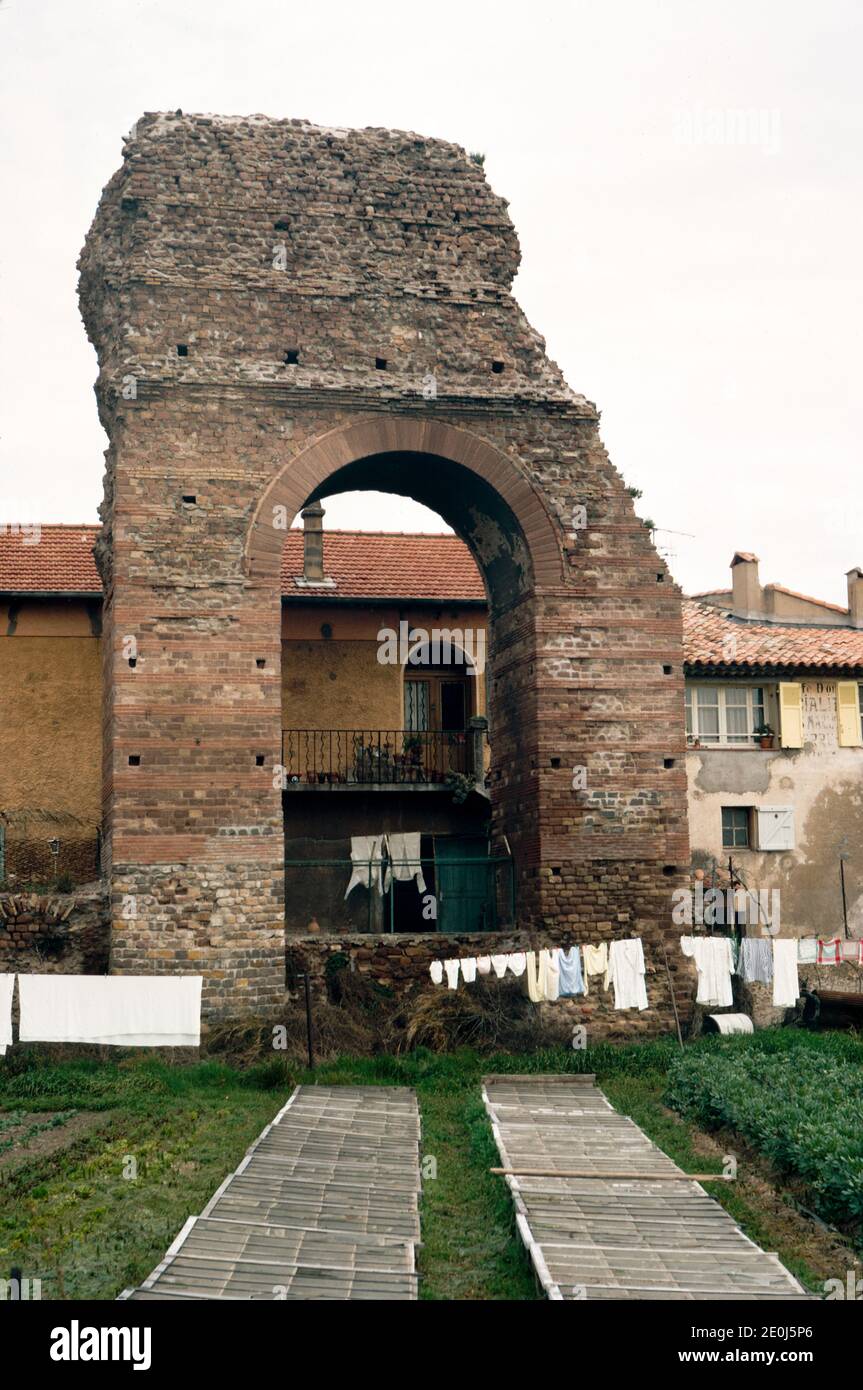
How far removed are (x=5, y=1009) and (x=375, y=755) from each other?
1067 cm

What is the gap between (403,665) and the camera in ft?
93.5

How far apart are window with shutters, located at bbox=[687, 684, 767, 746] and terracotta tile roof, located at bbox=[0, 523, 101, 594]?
1058 centimetres

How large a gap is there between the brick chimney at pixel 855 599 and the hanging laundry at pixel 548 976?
13.1m

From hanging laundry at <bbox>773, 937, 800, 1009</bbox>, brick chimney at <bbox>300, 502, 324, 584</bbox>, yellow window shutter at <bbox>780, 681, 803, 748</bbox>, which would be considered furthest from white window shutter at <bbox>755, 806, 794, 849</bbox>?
brick chimney at <bbox>300, 502, 324, 584</bbox>

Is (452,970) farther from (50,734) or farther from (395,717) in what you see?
(50,734)

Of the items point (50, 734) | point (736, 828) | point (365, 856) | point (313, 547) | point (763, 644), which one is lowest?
point (365, 856)

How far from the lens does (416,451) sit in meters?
21.5

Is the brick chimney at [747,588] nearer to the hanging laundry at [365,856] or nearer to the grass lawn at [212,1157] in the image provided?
the hanging laundry at [365,856]

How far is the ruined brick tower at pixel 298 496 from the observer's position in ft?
65.8

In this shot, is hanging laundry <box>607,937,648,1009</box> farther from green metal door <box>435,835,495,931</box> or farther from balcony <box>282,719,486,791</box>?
balcony <box>282,719,486,791</box>

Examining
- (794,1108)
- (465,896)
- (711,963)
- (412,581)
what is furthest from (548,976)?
(412,581)

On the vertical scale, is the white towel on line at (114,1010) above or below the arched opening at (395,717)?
below

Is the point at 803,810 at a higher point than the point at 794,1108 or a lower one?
higher

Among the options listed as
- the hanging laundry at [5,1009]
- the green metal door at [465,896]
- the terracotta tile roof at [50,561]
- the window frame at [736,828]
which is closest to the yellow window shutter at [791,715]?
the window frame at [736,828]
